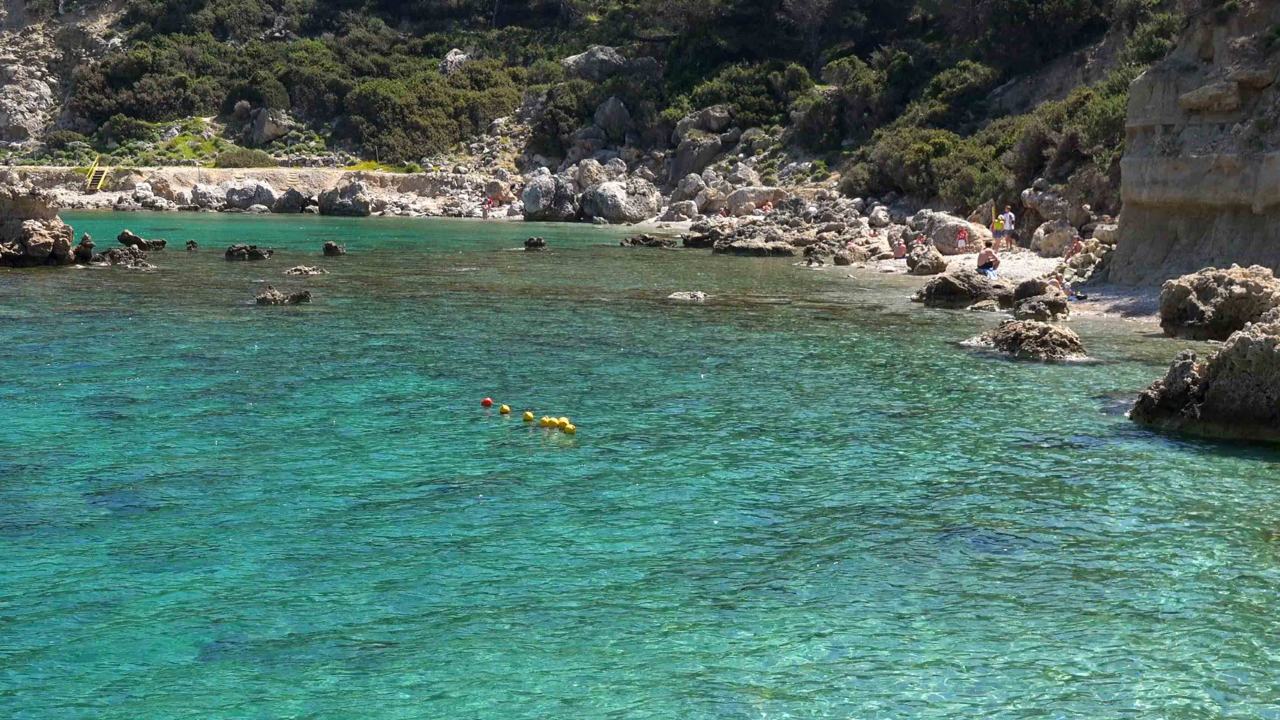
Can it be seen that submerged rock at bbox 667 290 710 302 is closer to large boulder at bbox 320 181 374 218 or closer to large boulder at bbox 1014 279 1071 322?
large boulder at bbox 1014 279 1071 322

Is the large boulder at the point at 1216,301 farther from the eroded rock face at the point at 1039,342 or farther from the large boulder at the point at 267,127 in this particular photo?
the large boulder at the point at 267,127

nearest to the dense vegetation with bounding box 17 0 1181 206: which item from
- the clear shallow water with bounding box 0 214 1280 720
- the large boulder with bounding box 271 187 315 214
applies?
the large boulder with bounding box 271 187 315 214

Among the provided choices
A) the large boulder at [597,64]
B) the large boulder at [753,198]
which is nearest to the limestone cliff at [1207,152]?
the large boulder at [753,198]

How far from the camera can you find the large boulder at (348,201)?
275ft

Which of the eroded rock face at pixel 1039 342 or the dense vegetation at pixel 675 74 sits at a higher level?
the dense vegetation at pixel 675 74

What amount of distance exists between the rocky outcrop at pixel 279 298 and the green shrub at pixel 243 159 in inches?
2535

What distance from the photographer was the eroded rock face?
2342cm

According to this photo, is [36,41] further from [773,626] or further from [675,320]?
[773,626]

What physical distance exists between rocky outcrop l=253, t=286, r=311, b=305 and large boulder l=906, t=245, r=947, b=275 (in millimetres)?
19617

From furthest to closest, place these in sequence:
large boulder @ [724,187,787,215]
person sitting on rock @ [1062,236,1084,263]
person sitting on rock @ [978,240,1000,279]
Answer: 1. large boulder @ [724,187,787,215]
2. person sitting on rock @ [1062,236,1084,263]
3. person sitting on rock @ [978,240,1000,279]

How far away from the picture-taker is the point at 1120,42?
211 ft

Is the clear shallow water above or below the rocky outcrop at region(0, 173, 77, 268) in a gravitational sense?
below

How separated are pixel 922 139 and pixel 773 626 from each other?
57.2 m

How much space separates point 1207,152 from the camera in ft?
96.5
